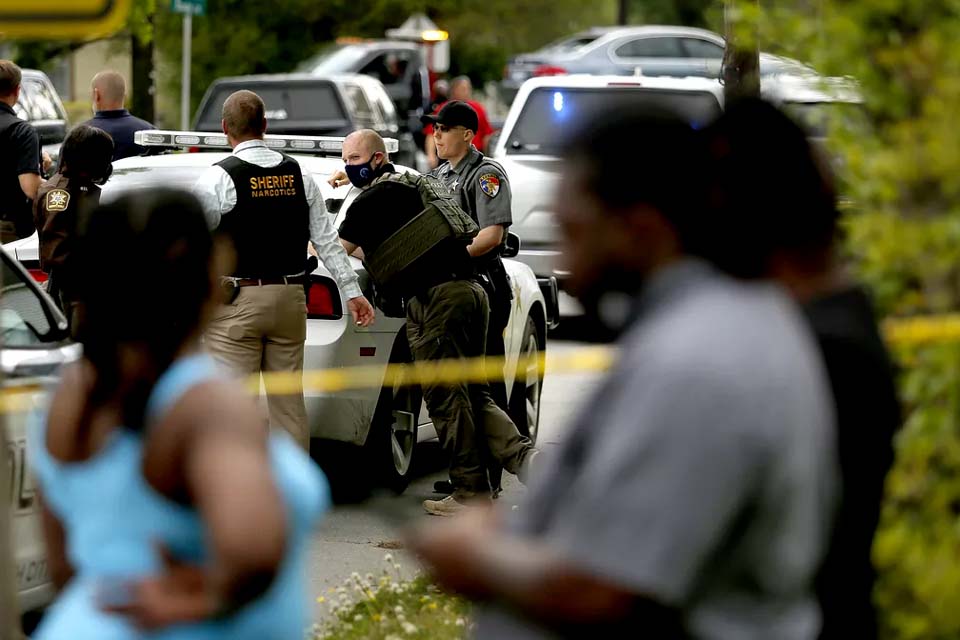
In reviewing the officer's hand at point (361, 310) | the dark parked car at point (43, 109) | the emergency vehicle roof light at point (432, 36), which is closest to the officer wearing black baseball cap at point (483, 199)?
the officer's hand at point (361, 310)

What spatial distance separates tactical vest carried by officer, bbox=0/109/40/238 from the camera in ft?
33.5

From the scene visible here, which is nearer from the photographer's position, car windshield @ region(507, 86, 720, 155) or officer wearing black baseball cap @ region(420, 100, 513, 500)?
officer wearing black baseball cap @ region(420, 100, 513, 500)

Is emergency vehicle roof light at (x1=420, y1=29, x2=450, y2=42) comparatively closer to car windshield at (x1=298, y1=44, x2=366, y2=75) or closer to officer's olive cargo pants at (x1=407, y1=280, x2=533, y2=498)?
car windshield at (x1=298, y1=44, x2=366, y2=75)

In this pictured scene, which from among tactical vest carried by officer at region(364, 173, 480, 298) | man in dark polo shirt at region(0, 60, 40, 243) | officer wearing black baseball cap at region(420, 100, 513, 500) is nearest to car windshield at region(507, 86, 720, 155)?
man in dark polo shirt at region(0, 60, 40, 243)

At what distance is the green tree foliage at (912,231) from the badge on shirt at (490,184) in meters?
4.46

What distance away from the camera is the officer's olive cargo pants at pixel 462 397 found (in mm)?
7957

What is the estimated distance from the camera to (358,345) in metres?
8.12

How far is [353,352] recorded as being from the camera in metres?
8.11

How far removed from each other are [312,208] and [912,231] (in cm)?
421

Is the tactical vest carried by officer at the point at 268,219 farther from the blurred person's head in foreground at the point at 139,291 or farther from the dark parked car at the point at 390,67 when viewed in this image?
the dark parked car at the point at 390,67

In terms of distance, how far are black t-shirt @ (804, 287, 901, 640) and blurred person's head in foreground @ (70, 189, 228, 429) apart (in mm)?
1051

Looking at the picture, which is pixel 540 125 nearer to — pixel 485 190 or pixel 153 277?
pixel 485 190

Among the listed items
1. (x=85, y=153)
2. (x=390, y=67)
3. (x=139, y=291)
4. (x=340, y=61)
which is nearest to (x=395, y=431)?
(x=85, y=153)

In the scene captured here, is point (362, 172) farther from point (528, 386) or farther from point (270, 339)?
point (528, 386)
